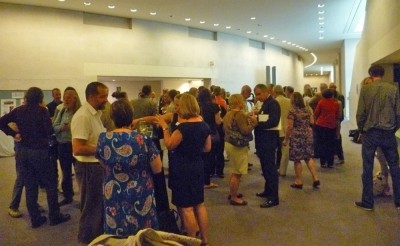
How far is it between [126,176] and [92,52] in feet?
33.9

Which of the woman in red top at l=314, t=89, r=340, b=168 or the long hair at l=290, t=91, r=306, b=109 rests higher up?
the long hair at l=290, t=91, r=306, b=109

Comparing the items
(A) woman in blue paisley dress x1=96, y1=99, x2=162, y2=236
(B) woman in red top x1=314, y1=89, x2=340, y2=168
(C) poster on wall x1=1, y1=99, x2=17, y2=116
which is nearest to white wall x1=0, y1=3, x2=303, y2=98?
(C) poster on wall x1=1, y1=99, x2=17, y2=116

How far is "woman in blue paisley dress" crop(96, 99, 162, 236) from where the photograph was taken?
7.64 feet

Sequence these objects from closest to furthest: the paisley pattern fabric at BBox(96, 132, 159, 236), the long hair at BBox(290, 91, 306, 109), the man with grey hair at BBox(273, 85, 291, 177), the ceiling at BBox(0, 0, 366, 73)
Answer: the paisley pattern fabric at BBox(96, 132, 159, 236) → the long hair at BBox(290, 91, 306, 109) → the man with grey hair at BBox(273, 85, 291, 177) → the ceiling at BBox(0, 0, 366, 73)

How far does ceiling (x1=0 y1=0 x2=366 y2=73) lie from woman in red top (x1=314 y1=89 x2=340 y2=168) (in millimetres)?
5902

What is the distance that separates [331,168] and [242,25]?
32.8ft

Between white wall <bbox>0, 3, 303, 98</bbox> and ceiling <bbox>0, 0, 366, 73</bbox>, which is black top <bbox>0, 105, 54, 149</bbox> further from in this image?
ceiling <bbox>0, 0, 366, 73</bbox>

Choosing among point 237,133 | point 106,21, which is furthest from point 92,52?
point 237,133

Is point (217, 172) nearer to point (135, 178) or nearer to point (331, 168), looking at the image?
point (331, 168)

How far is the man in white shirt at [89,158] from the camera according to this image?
3.00 meters

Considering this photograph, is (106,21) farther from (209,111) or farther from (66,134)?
(66,134)

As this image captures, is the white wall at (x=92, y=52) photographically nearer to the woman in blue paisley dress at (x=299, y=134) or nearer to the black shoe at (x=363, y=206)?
the woman in blue paisley dress at (x=299, y=134)

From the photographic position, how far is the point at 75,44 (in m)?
11.4

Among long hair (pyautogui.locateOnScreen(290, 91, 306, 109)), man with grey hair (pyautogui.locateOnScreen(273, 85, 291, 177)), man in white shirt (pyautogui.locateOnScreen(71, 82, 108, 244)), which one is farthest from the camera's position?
man with grey hair (pyautogui.locateOnScreen(273, 85, 291, 177))
